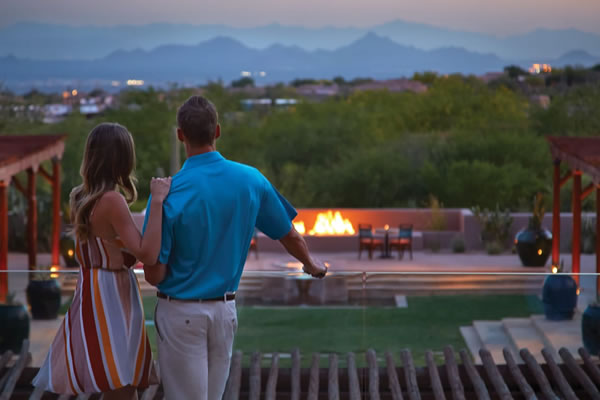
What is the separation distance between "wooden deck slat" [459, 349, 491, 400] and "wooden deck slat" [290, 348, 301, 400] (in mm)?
900

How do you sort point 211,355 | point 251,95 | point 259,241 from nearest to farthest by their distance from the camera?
point 211,355, point 259,241, point 251,95

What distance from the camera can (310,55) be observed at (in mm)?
101812

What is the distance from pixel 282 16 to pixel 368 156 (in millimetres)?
53985

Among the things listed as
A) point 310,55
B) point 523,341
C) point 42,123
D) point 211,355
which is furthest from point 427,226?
point 310,55

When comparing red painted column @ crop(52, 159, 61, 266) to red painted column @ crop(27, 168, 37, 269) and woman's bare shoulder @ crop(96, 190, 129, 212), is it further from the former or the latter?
woman's bare shoulder @ crop(96, 190, 129, 212)

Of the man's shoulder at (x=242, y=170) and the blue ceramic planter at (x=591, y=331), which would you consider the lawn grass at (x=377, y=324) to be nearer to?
the blue ceramic planter at (x=591, y=331)

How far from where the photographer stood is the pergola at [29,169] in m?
12.4

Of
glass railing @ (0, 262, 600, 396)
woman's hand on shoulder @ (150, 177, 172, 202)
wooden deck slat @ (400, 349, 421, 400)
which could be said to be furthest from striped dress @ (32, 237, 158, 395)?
wooden deck slat @ (400, 349, 421, 400)

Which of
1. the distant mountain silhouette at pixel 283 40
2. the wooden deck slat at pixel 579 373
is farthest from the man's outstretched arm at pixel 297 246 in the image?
the distant mountain silhouette at pixel 283 40

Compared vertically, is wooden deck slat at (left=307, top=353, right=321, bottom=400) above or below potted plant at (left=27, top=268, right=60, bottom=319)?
below

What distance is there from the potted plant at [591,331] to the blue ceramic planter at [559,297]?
0.31ft

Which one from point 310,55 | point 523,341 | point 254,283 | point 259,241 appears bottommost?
point 259,241

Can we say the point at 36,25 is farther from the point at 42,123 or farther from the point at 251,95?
the point at 42,123

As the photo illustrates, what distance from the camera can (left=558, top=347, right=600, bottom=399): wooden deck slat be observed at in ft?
15.8
